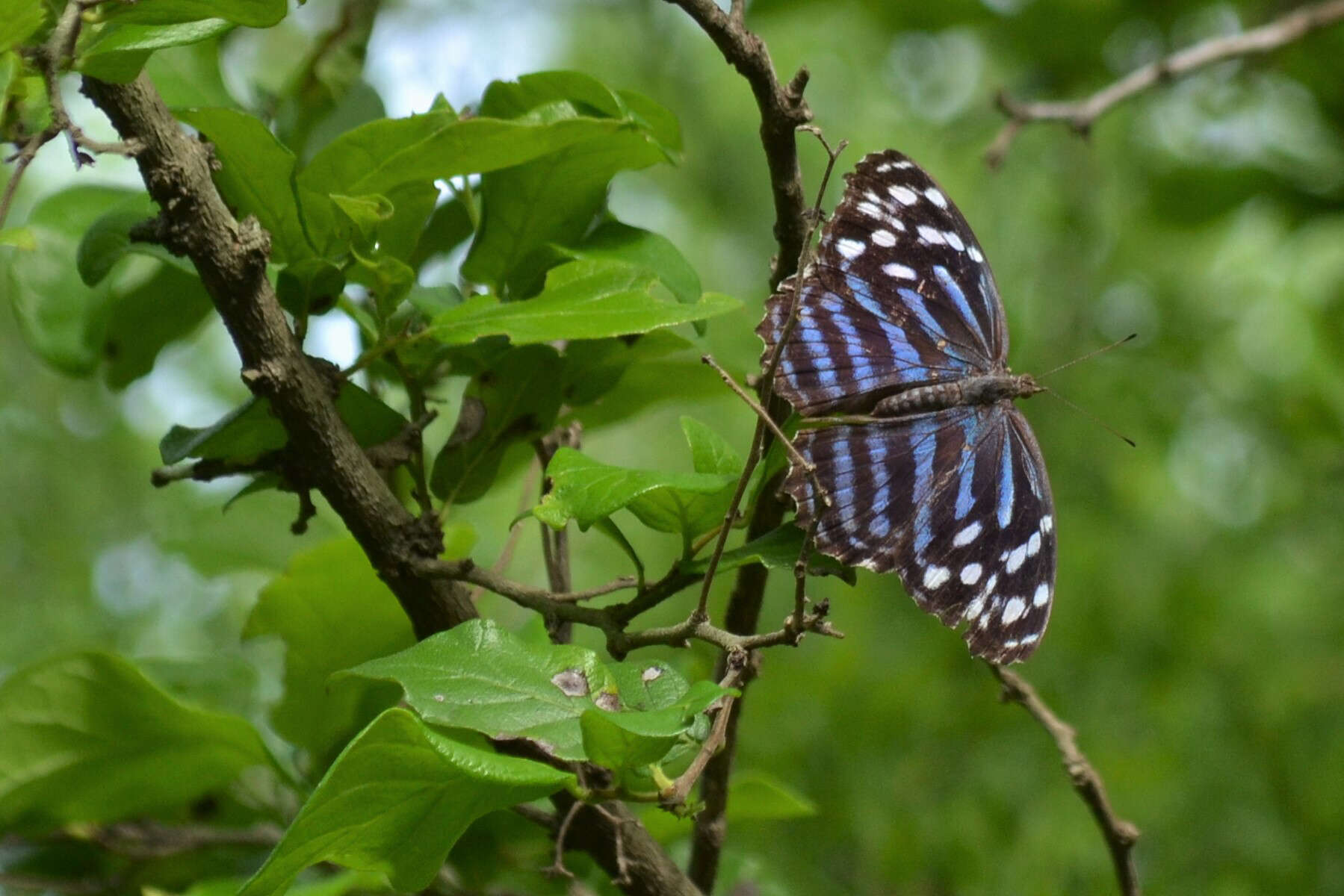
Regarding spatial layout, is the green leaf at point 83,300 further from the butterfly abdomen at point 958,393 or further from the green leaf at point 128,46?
the butterfly abdomen at point 958,393

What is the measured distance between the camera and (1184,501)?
8.82ft

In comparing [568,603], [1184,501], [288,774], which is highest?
[568,603]

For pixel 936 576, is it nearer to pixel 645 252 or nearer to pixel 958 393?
pixel 958 393

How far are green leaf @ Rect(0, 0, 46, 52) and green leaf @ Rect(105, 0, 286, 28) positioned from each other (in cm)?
5

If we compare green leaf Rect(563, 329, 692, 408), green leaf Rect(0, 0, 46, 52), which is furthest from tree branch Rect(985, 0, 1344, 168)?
green leaf Rect(0, 0, 46, 52)

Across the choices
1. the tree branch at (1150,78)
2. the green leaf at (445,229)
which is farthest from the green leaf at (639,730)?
the tree branch at (1150,78)

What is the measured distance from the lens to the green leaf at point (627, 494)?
1.94 feet

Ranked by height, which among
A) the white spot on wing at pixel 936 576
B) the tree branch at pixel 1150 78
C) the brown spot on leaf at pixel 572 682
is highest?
the tree branch at pixel 1150 78

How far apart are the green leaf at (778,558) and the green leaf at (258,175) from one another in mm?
311

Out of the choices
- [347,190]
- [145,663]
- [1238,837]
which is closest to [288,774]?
[145,663]

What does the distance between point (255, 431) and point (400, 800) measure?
26 centimetres

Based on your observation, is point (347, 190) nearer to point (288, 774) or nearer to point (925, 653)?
point (288, 774)

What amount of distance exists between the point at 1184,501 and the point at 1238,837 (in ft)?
4.16

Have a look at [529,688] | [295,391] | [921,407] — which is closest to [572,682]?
[529,688]
